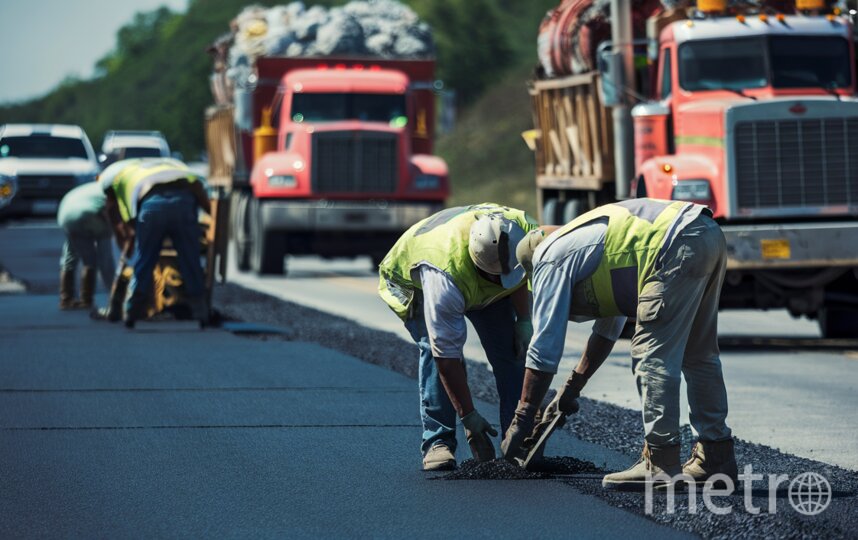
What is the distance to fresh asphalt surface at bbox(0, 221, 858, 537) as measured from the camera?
24.2ft

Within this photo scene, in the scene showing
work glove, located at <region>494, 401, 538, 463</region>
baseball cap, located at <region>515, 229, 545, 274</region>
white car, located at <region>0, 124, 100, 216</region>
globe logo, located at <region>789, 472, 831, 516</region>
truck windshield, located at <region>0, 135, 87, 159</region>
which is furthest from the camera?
truck windshield, located at <region>0, 135, 87, 159</region>

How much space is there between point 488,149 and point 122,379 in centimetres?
5030

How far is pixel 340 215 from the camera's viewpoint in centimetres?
2475

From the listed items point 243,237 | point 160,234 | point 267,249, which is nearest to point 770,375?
point 160,234

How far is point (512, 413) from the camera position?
28.1 ft

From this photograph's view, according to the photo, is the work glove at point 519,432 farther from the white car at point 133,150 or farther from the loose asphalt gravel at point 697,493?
the white car at point 133,150

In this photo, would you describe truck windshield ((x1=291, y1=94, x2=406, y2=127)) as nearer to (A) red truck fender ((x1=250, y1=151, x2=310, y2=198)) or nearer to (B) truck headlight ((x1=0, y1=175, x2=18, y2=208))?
(A) red truck fender ((x1=250, y1=151, x2=310, y2=198))

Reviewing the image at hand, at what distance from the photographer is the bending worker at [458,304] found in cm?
800

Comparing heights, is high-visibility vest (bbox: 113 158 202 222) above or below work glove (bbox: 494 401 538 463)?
above

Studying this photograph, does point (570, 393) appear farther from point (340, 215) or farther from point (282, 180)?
point (282, 180)

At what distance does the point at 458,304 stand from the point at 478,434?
665 mm

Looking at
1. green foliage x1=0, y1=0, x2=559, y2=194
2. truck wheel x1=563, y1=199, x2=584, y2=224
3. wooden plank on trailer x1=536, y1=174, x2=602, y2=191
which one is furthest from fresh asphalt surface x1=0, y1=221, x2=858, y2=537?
green foliage x1=0, y1=0, x2=559, y2=194

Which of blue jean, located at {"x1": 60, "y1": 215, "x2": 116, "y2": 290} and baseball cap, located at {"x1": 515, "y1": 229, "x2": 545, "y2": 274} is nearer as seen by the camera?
baseball cap, located at {"x1": 515, "y1": 229, "x2": 545, "y2": 274}

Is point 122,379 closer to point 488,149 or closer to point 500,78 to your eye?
point 488,149
